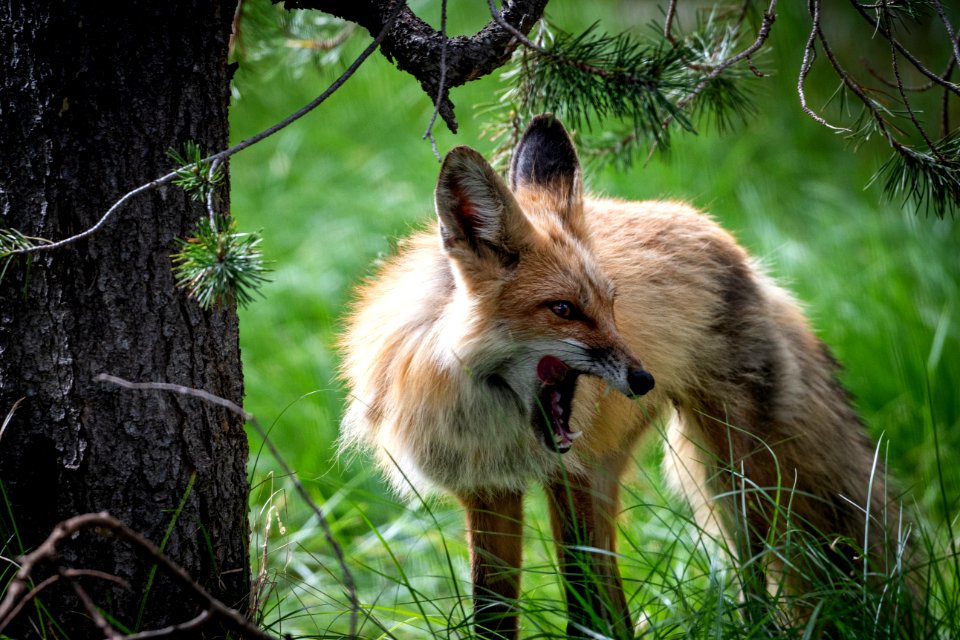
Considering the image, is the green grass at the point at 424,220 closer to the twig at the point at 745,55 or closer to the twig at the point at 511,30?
the twig at the point at 745,55

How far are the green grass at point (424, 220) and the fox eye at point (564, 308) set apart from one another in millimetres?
869

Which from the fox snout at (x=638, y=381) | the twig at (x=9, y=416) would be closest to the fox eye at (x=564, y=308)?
the fox snout at (x=638, y=381)

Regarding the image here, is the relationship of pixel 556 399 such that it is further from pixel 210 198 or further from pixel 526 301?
pixel 210 198

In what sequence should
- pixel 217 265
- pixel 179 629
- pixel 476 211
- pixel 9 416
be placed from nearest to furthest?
1. pixel 179 629
2. pixel 217 265
3. pixel 9 416
4. pixel 476 211

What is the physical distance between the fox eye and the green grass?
34.2 inches

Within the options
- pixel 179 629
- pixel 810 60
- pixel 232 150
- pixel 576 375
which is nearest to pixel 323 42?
pixel 232 150

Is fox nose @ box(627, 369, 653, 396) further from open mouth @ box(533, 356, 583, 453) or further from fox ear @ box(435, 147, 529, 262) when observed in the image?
fox ear @ box(435, 147, 529, 262)

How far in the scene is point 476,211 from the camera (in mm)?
3092

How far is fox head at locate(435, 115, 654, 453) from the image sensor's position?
302 cm

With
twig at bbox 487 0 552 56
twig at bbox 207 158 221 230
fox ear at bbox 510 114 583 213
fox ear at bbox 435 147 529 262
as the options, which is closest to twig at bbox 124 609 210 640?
twig at bbox 207 158 221 230

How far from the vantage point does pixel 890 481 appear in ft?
14.7

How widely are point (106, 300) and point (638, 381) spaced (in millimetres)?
1714

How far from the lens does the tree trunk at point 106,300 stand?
100 inches

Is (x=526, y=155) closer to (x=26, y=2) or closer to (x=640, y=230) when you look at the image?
(x=640, y=230)
